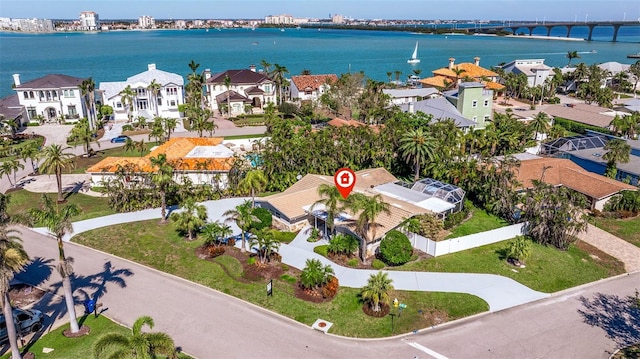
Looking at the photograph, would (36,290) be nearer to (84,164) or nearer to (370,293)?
(370,293)

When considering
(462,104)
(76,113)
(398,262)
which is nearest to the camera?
(398,262)

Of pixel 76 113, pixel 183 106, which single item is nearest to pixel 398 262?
pixel 183 106

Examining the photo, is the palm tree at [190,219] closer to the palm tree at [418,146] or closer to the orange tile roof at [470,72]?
the palm tree at [418,146]

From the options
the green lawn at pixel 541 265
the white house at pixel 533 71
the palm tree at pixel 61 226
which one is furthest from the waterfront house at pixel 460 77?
the palm tree at pixel 61 226

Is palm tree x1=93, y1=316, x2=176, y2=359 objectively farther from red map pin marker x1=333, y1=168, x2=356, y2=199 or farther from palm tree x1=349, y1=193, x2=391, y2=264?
red map pin marker x1=333, y1=168, x2=356, y2=199

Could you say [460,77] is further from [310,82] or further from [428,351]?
[428,351]

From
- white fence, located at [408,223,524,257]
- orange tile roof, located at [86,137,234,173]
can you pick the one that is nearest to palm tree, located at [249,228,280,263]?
white fence, located at [408,223,524,257]
